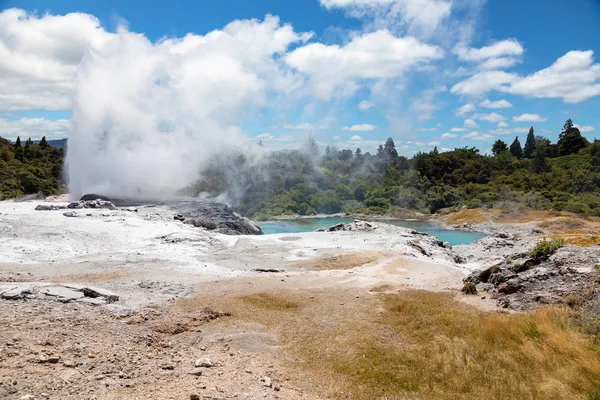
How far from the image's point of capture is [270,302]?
40.1ft

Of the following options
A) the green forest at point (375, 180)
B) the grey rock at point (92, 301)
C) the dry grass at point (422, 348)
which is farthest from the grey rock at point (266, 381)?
the green forest at point (375, 180)

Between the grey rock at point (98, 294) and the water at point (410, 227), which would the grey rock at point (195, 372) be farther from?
the water at point (410, 227)

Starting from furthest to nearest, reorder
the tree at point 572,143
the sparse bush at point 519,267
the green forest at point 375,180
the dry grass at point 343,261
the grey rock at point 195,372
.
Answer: the tree at point 572,143 < the green forest at point 375,180 < the dry grass at point 343,261 < the sparse bush at point 519,267 < the grey rock at point 195,372

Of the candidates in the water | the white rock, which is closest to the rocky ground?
the white rock

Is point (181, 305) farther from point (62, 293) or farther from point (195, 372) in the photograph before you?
point (195, 372)

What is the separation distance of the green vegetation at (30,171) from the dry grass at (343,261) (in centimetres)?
3749

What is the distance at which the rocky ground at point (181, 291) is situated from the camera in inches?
278

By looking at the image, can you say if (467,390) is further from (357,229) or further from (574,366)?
(357,229)

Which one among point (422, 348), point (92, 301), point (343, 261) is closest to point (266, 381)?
point (422, 348)

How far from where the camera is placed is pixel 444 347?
9.30 meters

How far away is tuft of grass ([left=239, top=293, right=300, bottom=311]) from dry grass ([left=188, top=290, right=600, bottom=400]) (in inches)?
1.1

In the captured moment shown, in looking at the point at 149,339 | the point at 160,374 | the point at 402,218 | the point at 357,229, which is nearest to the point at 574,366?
the point at 160,374

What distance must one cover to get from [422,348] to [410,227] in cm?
4305

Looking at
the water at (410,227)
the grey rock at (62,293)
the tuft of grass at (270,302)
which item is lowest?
the water at (410,227)
